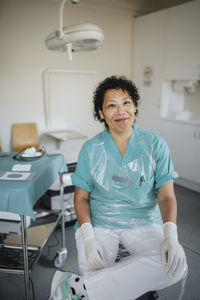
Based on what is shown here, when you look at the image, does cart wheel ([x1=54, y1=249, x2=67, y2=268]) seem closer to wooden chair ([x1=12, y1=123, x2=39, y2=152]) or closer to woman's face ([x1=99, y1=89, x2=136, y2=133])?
woman's face ([x1=99, y1=89, x2=136, y2=133])

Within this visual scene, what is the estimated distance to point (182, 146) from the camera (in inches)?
126

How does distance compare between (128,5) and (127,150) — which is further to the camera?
(128,5)

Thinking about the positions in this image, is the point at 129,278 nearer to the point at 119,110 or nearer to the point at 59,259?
the point at 119,110

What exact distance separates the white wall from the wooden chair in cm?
9

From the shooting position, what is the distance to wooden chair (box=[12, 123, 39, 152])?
11.0ft

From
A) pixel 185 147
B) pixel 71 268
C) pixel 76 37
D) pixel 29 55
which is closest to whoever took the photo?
pixel 76 37

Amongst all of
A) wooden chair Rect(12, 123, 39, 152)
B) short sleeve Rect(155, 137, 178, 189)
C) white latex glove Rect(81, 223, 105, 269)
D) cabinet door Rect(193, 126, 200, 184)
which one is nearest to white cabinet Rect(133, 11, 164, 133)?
cabinet door Rect(193, 126, 200, 184)

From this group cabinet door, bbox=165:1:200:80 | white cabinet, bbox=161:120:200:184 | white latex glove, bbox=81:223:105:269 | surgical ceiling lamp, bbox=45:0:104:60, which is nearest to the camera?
white latex glove, bbox=81:223:105:269

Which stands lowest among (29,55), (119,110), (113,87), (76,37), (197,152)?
(197,152)

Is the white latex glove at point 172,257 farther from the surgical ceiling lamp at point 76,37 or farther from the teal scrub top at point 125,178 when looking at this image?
the surgical ceiling lamp at point 76,37

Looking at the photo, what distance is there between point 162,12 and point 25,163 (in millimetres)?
2778

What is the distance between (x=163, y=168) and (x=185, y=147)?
2025 mm

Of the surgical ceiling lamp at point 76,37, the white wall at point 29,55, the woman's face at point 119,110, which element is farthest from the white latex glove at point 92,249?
the white wall at point 29,55

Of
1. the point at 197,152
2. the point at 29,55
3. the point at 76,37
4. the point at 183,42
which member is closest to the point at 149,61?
the point at 183,42
